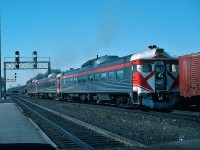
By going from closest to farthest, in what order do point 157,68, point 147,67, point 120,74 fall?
point 147,67, point 157,68, point 120,74

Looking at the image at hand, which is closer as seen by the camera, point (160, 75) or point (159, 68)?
point (160, 75)

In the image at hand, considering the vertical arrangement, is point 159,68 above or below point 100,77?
above

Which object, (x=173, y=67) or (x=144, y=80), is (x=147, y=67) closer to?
(x=144, y=80)

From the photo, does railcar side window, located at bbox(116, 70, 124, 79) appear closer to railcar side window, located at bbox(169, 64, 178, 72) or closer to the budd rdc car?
the budd rdc car

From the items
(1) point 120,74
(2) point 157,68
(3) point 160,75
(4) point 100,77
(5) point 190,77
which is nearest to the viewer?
(5) point 190,77

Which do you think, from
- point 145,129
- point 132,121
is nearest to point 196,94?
point 132,121

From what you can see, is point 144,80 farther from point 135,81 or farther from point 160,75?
point 160,75

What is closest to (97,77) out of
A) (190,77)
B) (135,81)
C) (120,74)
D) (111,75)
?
(111,75)

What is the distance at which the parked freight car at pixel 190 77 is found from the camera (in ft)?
62.4

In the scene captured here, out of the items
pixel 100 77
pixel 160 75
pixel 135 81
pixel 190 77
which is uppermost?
pixel 100 77

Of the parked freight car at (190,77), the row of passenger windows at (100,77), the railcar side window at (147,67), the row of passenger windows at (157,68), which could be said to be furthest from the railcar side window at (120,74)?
the parked freight car at (190,77)

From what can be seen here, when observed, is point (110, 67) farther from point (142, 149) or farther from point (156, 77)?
point (142, 149)

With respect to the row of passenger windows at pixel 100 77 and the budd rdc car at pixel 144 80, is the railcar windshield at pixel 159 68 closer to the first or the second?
the budd rdc car at pixel 144 80

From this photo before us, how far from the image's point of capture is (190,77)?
19.7 m
